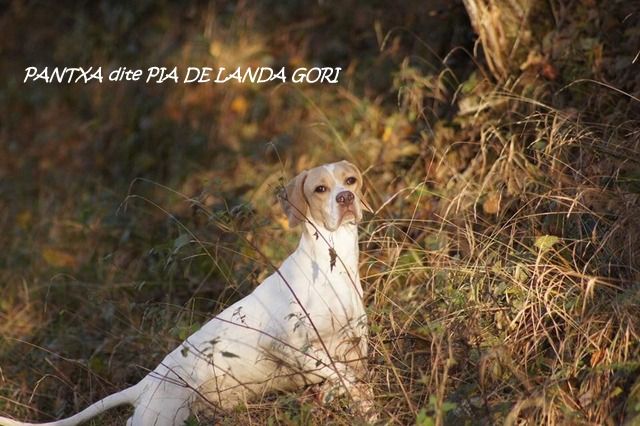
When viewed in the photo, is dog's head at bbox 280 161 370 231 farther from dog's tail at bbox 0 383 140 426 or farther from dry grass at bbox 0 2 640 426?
dog's tail at bbox 0 383 140 426

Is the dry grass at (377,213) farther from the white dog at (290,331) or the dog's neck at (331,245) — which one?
the dog's neck at (331,245)

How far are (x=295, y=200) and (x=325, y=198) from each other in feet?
0.41

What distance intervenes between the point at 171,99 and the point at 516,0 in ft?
12.2

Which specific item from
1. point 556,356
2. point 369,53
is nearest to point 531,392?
point 556,356

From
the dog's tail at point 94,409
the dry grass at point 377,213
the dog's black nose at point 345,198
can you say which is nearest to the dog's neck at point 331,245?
the dog's black nose at point 345,198

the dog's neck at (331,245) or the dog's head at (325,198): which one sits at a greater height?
the dog's head at (325,198)

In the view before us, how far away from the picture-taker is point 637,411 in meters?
3.39

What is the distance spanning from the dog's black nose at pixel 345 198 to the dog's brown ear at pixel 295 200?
0.16m

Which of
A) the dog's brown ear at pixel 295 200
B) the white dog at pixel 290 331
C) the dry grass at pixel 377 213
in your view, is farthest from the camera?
the dog's brown ear at pixel 295 200

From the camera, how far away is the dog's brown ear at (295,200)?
14.0ft

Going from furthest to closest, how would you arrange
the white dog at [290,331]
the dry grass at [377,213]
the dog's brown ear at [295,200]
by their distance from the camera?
the dog's brown ear at [295,200] → the white dog at [290,331] → the dry grass at [377,213]

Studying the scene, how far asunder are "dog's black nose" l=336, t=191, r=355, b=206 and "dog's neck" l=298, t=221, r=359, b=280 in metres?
0.11

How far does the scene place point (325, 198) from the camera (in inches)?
169

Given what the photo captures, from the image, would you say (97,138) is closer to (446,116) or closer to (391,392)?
(446,116)
